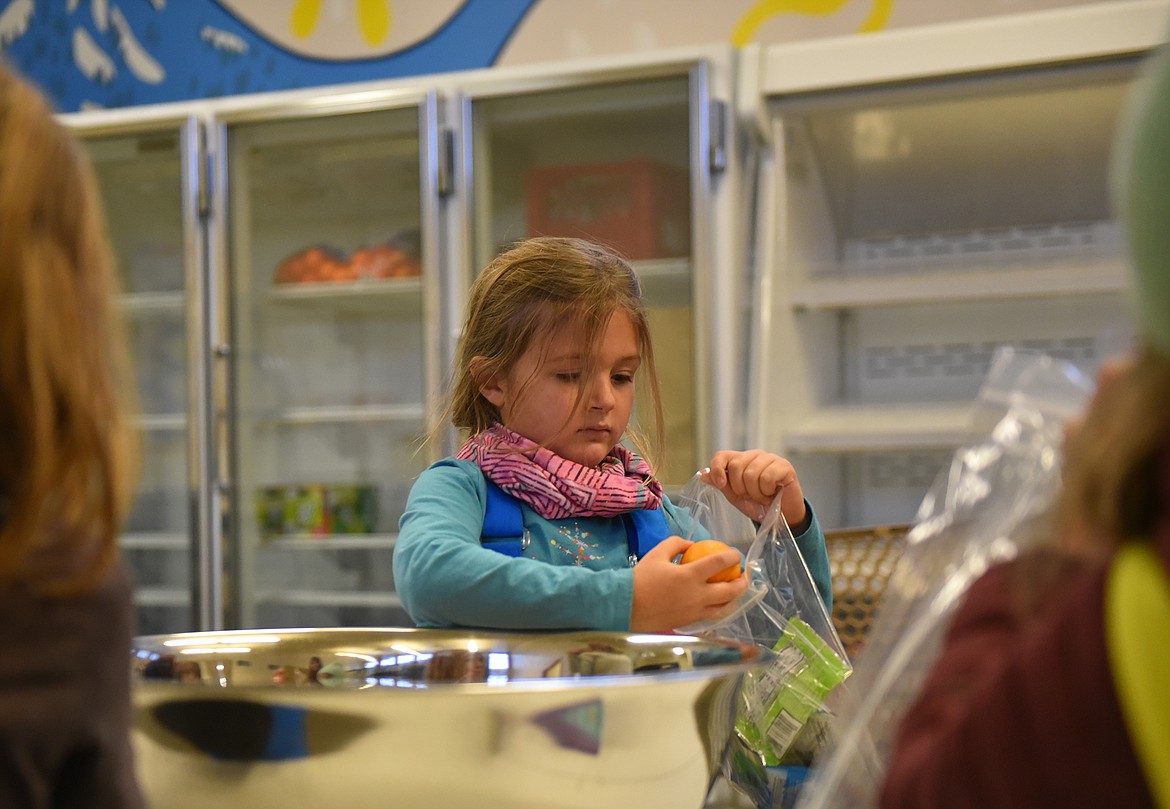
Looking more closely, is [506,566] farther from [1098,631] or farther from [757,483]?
[1098,631]

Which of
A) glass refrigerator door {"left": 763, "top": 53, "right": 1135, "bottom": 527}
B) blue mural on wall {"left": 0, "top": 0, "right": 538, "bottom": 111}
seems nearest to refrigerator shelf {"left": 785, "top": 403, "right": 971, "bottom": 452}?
glass refrigerator door {"left": 763, "top": 53, "right": 1135, "bottom": 527}

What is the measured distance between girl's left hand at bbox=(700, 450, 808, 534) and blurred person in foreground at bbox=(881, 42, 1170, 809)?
1.97 ft

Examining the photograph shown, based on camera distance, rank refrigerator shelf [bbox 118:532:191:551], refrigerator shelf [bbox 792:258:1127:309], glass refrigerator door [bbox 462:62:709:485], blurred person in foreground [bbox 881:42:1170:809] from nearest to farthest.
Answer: blurred person in foreground [bbox 881:42:1170:809] → refrigerator shelf [bbox 792:258:1127:309] → glass refrigerator door [bbox 462:62:709:485] → refrigerator shelf [bbox 118:532:191:551]

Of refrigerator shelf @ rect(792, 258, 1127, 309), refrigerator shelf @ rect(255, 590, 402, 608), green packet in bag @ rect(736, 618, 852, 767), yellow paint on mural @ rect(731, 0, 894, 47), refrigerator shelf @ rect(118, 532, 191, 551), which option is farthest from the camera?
refrigerator shelf @ rect(118, 532, 191, 551)

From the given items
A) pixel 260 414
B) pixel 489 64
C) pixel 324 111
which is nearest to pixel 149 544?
pixel 260 414

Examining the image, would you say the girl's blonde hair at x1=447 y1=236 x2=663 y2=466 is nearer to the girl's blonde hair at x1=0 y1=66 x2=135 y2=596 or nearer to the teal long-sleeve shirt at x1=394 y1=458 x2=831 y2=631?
the teal long-sleeve shirt at x1=394 y1=458 x2=831 y2=631

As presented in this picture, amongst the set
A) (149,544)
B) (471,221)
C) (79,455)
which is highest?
(471,221)

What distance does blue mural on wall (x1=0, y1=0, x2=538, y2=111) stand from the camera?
3271mm

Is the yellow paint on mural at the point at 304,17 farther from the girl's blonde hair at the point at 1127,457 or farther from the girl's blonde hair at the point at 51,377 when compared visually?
the girl's blonde hair at the point at 1127,457

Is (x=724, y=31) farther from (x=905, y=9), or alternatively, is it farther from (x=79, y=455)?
(x=79, y=455)

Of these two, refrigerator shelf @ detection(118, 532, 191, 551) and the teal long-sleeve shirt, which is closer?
the teal long-sleeve shirt

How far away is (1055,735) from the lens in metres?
0.33

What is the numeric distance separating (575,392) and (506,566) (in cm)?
28

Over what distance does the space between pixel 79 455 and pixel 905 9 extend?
2.76 metres
